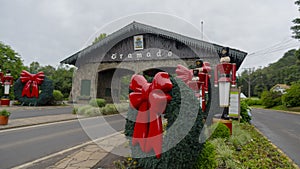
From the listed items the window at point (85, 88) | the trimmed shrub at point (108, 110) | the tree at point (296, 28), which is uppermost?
the tree at point (296, 28)

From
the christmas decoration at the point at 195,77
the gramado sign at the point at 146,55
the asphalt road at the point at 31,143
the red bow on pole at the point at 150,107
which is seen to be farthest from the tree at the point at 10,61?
the red bow on pole at the point at 150,107

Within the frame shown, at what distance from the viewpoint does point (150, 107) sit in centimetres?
238

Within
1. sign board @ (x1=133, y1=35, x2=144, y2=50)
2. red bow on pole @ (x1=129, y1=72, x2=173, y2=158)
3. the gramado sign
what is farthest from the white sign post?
sign board @ (x1=133, y1=35, x2=144, y2=50)

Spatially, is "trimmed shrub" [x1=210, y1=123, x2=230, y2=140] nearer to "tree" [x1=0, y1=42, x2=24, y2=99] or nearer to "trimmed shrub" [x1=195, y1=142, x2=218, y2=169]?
"trimmed shrub" [x1=195, y1=142, x2=218, y2=169]

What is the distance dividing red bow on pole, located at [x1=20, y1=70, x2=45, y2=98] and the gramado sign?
5.76 m

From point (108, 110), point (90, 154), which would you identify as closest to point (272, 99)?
point (108, 110)

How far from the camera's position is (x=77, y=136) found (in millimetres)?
5652

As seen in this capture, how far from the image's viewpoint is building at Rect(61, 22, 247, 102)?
12078mm

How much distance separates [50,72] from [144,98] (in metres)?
35.6

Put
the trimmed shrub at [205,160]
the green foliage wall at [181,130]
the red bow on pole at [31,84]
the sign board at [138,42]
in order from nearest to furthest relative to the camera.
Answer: the green foliage wall at [181,130] < the trimmed shrub at [205,160] < the sign board at [138,42] < the red bow on pole at [31,84]

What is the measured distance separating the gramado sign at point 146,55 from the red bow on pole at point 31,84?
18.9ft

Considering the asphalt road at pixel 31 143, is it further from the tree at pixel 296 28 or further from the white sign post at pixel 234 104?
the tree at pixel 296 28

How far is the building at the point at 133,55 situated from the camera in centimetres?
1208

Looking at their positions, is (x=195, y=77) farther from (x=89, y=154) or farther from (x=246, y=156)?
(x=89, y=154)
